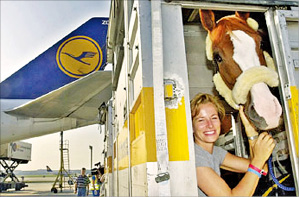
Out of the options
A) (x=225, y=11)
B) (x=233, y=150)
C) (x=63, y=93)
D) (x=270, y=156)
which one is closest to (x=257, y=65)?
(x=225, y=11)

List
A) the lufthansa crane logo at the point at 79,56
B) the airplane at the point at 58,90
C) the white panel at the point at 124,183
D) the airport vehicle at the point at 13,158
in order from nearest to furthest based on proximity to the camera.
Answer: the white panel at the point at 124,183
the airplane at the point at 58,90
the lufthansa crane logo at the point at 79,56
the airport vehicle at the point at 13,158

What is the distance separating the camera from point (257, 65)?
6.39ft

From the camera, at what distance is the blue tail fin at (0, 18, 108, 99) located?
9.28m

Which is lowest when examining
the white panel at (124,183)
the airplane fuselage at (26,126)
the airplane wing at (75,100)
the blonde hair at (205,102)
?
the white panel at (124,183)

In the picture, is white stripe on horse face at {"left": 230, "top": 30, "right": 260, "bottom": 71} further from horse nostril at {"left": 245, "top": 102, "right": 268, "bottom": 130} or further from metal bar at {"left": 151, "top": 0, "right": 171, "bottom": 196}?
metal bar at {"left": 151, "top": 0, "right": 171, "bottom": 196}

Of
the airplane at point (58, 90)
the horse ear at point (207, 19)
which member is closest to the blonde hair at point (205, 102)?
the horse ear at point (207, 19)

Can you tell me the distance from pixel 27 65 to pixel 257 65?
376 inches

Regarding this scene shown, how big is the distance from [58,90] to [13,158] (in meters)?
14.9

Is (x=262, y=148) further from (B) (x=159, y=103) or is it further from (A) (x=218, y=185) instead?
(B) (x=159, y=103)

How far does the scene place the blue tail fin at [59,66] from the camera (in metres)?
9.28

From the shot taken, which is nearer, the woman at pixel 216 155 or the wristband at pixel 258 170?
the woman at pixel 216 155

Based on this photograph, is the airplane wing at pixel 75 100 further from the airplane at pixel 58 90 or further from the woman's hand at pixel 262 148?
the woman's hand at pixel 262 148

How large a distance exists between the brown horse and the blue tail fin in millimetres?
7546

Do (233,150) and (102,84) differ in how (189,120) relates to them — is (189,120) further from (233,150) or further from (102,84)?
(102,84)
